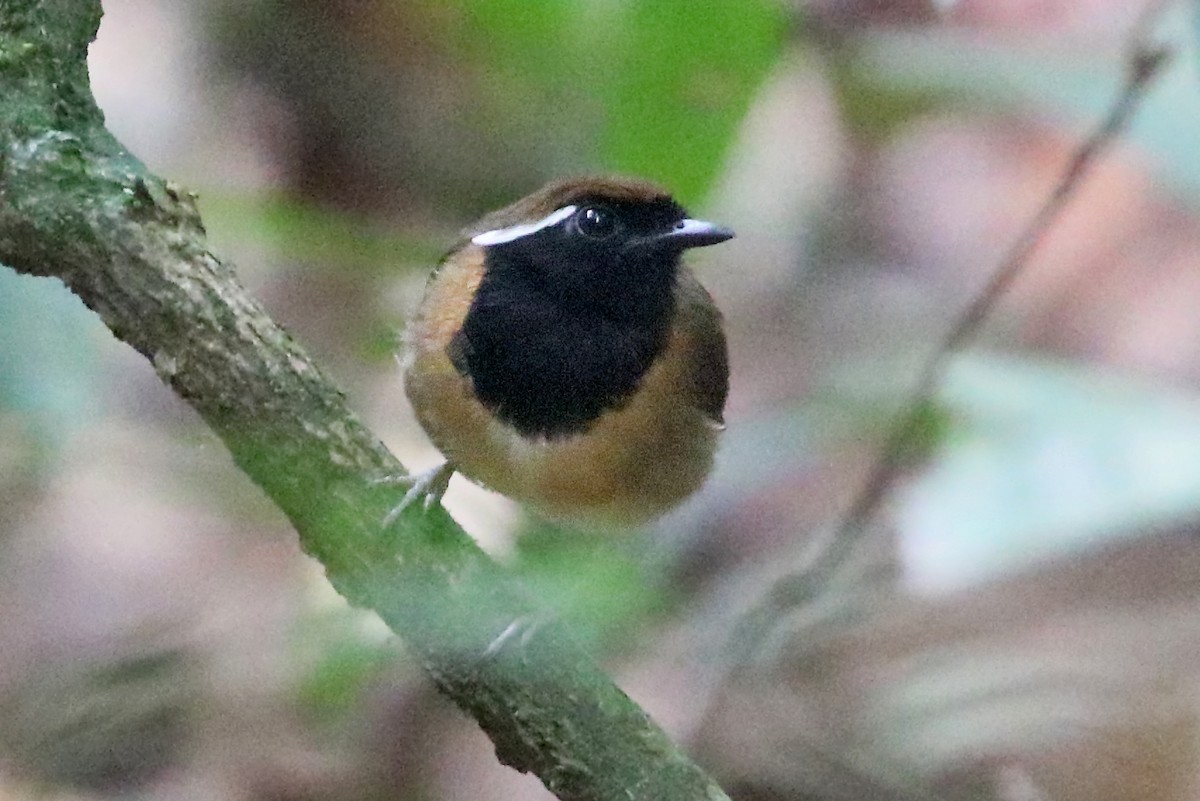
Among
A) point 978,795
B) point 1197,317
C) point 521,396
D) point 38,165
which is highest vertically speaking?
point 1197,317

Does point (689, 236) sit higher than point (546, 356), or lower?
higher

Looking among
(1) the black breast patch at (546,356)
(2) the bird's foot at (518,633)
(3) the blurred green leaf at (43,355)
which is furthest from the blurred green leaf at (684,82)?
(2) the bird's foot at (518,633)

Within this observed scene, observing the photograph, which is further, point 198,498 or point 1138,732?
point 1138,732

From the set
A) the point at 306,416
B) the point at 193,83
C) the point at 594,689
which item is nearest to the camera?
the point at 306,416

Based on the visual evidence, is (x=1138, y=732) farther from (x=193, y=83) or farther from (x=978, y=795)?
(x=193, y=83)

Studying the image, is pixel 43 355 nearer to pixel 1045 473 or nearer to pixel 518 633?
pixel 518 633

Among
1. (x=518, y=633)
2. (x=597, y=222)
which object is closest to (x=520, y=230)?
(x=597, y=222)

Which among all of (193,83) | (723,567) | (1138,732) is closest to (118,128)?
(193,83)

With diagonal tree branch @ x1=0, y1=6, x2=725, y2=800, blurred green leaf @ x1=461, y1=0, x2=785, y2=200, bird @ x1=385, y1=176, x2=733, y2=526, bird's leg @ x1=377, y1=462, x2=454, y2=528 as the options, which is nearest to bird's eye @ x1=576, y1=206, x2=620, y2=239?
bird @ x1=385, y1=176, x2=733, y2=526
